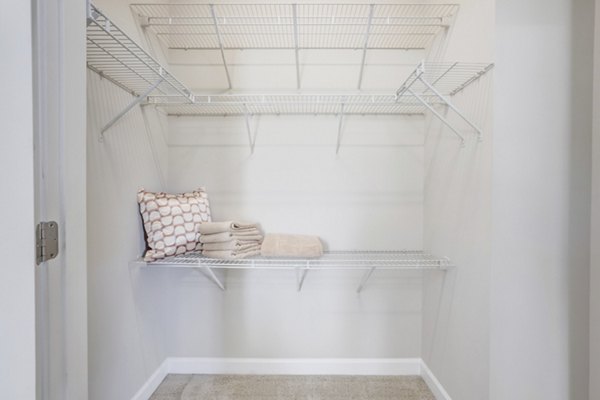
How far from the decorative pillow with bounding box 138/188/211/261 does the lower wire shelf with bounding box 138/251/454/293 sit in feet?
0.17

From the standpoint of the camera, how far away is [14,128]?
0.57m

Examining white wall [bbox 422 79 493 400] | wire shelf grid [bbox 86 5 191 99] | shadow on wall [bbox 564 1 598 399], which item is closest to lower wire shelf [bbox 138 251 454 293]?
white wall [bbox 422 79 493 400]

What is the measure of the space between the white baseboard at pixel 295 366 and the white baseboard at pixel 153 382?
2 cm

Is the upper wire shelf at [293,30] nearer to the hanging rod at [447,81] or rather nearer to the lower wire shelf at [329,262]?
the hanging rod at [447,81]

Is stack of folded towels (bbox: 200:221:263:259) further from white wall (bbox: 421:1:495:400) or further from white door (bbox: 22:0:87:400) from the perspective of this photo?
white wall (bbox: 421:1:495:400)

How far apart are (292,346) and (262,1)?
7.16 feet

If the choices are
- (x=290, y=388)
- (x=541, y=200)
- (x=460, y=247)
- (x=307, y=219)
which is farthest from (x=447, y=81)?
(x=290, y=388)

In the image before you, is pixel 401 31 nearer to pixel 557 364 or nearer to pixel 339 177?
pixel 339 177

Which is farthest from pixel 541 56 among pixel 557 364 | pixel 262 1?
pixel 262 1

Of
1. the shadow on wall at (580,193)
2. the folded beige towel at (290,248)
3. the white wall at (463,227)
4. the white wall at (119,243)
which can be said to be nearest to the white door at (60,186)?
the white wall at (119,243)

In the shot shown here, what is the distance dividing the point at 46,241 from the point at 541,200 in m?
1.59

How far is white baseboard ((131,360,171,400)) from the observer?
1606 mm

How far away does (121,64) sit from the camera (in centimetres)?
132

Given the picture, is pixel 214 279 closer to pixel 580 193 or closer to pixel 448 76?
pixel 448 76
